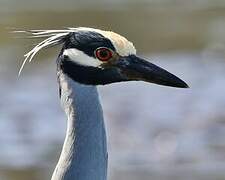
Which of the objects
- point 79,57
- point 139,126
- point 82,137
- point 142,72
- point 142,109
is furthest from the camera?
point 142,109

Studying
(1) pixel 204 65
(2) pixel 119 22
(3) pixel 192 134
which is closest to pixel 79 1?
(2) pixel 119 22

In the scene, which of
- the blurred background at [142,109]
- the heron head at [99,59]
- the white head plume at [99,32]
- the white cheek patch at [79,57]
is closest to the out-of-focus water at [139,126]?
the blurred background at [142,109]

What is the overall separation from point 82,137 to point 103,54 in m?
0.51

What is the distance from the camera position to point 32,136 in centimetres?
1155

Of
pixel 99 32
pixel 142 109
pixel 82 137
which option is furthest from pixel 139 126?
pixel 99 32

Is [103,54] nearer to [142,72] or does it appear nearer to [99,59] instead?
[99,59]

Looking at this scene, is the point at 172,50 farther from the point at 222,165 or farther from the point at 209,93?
the point at 222,165

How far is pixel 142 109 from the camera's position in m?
12.5

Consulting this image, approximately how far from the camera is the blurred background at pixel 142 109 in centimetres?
1058

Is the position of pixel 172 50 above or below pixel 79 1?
below

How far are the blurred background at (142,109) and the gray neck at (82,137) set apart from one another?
4.33 m

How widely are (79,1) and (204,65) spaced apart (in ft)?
25.3

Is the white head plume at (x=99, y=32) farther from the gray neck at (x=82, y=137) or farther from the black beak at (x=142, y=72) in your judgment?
the gray neck at (x=82, y=137)

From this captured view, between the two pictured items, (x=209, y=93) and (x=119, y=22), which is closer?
(x=209, y=93)
